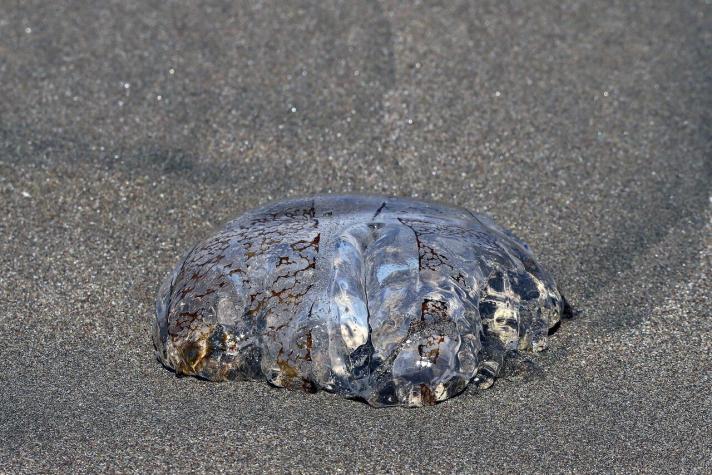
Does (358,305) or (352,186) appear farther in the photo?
(352,186)

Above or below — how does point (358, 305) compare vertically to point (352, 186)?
above

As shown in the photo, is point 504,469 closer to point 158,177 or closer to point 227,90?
point 158,177

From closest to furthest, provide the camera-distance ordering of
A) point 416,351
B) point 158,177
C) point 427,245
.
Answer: point 416,351 → point 427,245 → point 158,177

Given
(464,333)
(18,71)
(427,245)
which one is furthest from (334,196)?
(18,71)

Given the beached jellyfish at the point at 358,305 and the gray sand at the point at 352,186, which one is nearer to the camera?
the gray sand at the point at 352,186
